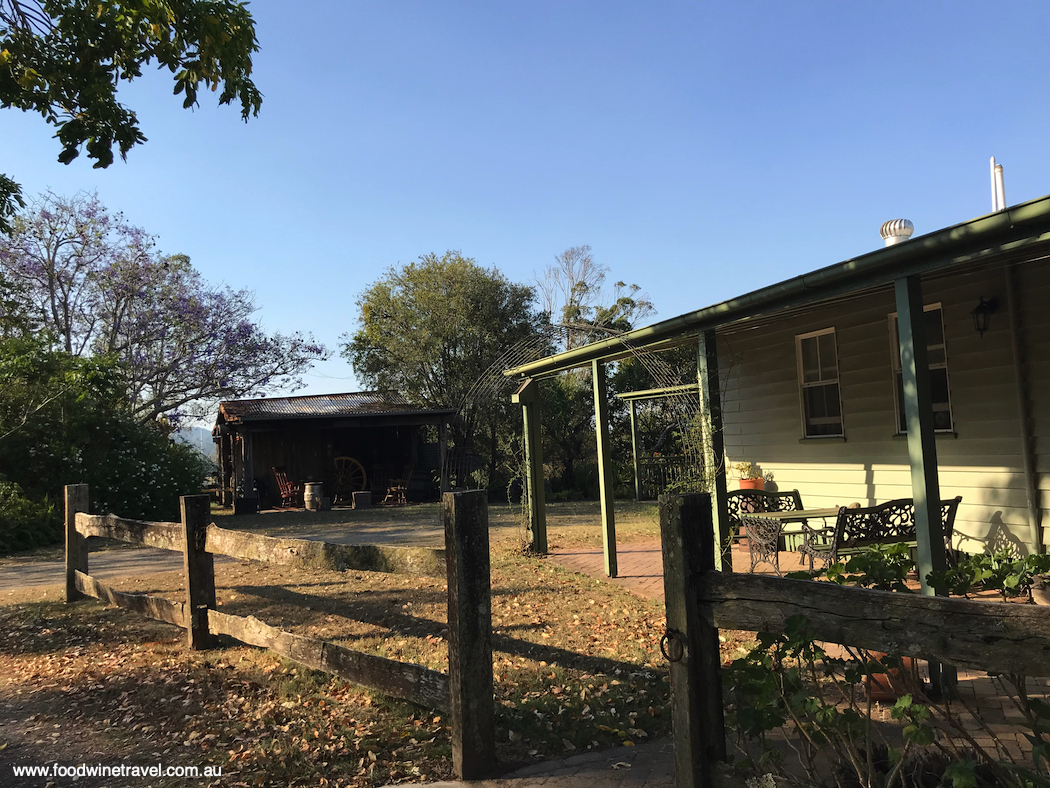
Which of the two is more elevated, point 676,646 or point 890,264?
point 890,264

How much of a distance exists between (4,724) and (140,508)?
1146 cm

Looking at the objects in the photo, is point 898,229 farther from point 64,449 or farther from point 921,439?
point 64,449

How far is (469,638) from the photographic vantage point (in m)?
3.11

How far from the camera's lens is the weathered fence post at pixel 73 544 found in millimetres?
7285

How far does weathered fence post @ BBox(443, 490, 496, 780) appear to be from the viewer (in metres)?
3.10

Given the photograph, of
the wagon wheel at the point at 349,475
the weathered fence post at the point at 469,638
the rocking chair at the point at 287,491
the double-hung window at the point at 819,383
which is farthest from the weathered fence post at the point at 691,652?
the wagon wheel at the point at 349,475

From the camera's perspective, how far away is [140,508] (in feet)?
47.5

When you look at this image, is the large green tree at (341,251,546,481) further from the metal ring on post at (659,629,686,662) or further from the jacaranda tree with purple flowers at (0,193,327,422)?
the metal ring on post at (659,629,686,662)

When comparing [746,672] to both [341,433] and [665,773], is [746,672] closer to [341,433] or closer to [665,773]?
[665,773]

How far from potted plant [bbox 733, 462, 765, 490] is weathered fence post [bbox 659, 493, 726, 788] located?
309 inches

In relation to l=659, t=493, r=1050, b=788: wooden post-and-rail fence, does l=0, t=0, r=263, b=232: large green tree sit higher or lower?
higher

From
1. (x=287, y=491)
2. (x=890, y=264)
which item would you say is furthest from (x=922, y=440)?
(x=287, y=491)

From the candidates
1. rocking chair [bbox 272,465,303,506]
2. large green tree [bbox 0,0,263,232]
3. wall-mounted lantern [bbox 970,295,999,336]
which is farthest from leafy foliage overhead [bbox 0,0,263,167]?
rocking chair [bbox 272,465,303,506]

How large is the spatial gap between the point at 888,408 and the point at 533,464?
450cm
